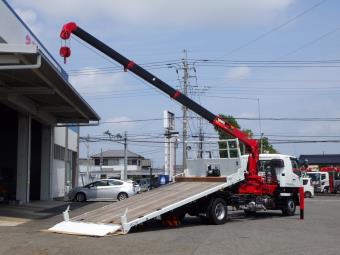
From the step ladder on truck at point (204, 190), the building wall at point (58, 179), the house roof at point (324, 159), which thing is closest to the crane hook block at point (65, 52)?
the step ladder on truck at point (204, 190)

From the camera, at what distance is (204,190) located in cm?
1822

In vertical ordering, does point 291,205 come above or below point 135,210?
below

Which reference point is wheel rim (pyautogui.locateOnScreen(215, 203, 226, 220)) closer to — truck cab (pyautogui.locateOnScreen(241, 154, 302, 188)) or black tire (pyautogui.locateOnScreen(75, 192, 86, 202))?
truck cab (pyautogui.locateOnScreen(241, 154, 302, 188))

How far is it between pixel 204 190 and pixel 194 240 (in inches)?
167

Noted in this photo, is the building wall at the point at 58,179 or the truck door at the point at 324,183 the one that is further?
the truck door at the point at 324,183

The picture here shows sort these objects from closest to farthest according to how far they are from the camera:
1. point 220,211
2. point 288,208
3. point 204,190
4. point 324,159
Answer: point 204,190 < point 220,211 < point 288,208 < point 324,159

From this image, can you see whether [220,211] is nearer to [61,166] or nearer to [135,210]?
[135,210]

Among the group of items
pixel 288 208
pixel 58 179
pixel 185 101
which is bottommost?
pixel 288 208

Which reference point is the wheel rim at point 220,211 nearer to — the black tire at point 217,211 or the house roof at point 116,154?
the black tire at point 217,211

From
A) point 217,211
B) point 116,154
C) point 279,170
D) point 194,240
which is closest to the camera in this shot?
point 194,240

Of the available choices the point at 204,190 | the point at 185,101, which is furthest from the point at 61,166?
the point at 204,190

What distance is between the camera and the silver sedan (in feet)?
113

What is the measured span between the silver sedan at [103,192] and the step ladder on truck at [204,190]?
13.2 metres

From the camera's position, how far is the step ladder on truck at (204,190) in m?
16.1
